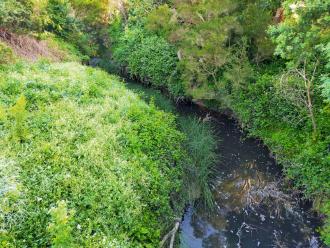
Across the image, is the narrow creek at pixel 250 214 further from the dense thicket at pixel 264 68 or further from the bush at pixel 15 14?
the bush at pixel 15 14

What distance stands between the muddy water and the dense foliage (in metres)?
0.76

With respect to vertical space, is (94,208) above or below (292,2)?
below

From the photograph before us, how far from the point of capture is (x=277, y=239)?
7055mm

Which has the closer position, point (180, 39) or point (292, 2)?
point (292, 2)

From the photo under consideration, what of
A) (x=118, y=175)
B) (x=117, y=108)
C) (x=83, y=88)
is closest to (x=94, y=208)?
(x=118, y=175)

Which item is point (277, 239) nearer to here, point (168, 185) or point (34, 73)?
point (168, 185)

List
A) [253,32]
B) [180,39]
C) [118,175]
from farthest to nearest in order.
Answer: [180,39] < [253,32] < [118,175]

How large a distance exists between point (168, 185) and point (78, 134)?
2353 millimetres

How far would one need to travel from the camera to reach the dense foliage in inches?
194

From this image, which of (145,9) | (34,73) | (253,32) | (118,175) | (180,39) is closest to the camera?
(118,175)

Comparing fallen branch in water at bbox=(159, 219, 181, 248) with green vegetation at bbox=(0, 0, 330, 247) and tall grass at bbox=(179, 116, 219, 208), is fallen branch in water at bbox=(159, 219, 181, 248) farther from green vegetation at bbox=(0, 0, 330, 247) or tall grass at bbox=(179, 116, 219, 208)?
tall grass at bbox=(179, 116, 219, 208)

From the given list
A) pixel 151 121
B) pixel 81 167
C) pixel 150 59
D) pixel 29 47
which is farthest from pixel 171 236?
pixel 150 59

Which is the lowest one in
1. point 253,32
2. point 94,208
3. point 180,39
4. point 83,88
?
point 94,208

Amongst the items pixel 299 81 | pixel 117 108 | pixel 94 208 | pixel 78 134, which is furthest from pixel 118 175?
pixel 299 81
